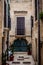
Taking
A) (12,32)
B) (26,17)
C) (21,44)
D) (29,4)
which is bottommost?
(21,44)

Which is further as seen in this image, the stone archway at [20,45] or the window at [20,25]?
the stone archway at [20,45]

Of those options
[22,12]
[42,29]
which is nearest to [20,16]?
[22,12]

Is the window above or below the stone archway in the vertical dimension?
above

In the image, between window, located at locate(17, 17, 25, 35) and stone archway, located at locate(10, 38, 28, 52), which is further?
stone archway, located at locate(10, 38, 28, 52)

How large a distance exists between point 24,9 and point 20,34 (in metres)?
3.61

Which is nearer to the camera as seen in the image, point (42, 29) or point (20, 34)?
point (42, 29)

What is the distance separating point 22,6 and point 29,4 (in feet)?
3.43

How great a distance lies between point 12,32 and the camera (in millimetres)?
27328

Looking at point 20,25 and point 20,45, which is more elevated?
point 20,25

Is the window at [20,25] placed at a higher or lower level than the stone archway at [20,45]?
higher

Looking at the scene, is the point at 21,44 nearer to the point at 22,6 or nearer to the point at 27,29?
the point at 27,29

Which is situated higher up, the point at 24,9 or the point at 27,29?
the point at 24,9

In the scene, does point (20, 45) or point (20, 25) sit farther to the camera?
point (20, 45)

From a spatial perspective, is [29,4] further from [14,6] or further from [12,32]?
[12,32]
